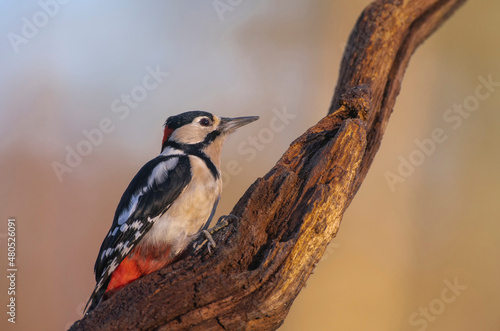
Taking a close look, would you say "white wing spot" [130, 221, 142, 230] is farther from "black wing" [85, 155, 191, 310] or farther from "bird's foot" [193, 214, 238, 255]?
"bird's foot" [193, 214, 238, 255]

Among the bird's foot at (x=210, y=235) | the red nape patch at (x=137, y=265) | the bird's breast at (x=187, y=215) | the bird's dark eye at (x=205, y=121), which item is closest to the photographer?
the bird's foot at (x=210, y=235)

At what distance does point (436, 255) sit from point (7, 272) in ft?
12.0

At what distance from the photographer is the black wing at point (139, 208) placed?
190 cm

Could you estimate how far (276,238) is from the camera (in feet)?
5.47

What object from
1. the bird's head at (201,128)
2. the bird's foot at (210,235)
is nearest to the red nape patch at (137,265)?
the bird's foot at (210,235)

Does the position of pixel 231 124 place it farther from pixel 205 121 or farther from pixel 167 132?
pixel 167 132

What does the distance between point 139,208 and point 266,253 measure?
659mm

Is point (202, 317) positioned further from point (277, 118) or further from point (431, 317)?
point (431, 317)

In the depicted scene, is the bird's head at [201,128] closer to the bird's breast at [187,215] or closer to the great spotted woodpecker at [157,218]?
the great spotted woodpecker at [157,218]

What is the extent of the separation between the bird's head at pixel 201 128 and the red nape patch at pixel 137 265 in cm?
58

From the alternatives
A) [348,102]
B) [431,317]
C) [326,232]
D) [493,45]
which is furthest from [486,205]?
[326,232]

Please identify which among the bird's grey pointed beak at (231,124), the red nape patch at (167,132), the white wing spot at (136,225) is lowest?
the white wing spot at (136,225)

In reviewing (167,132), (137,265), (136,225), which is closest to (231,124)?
(167,132)

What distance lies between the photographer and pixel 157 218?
1981mm
